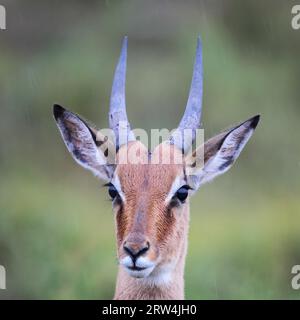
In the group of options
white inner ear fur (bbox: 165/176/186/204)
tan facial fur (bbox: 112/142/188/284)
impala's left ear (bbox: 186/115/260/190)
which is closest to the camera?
tan facial fur (bbox: 112/142/188/284)

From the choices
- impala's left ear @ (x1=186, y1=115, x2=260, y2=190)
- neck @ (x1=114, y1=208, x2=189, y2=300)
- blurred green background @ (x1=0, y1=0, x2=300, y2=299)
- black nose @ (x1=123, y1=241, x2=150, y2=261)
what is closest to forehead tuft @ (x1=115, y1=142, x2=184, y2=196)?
impala's left ear @ (x1=186, y1=115, x2=260, y2=190)

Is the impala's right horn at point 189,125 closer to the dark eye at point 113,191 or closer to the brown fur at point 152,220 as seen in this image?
the brown fur at point 152,220

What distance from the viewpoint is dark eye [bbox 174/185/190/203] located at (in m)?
8.16

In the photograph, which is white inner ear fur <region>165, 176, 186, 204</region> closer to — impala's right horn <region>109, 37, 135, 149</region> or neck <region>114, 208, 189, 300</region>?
neck <region>114, 208, 189, 300</region>

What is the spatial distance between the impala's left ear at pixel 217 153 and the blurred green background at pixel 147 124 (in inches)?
168

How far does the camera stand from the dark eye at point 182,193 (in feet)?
26.8

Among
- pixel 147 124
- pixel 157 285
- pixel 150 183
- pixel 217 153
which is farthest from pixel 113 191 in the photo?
pixel 147 124

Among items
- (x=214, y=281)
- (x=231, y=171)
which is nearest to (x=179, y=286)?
(x=214, y=281)

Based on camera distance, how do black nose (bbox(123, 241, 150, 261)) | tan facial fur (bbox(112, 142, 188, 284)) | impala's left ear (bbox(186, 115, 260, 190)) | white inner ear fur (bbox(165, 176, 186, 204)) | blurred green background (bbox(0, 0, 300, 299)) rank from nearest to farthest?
black nose (bbox(123, 241, 150, 261)) → tan facial fur (bbox(112, 142, 188, 284)) → white inner ear fur (bbox(165, 176, 186, 204)) → impala's left ear (bbox(186, 115, 260, 190)) → blurred green background (bbox(0, 0, 300, 299))

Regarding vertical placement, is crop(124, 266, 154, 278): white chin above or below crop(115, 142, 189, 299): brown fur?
below

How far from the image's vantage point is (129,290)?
8.29 m

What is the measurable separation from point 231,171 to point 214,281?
12.4 ft

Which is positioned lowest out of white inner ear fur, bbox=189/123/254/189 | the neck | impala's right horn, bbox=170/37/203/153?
the neck

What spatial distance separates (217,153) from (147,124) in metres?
8.12
